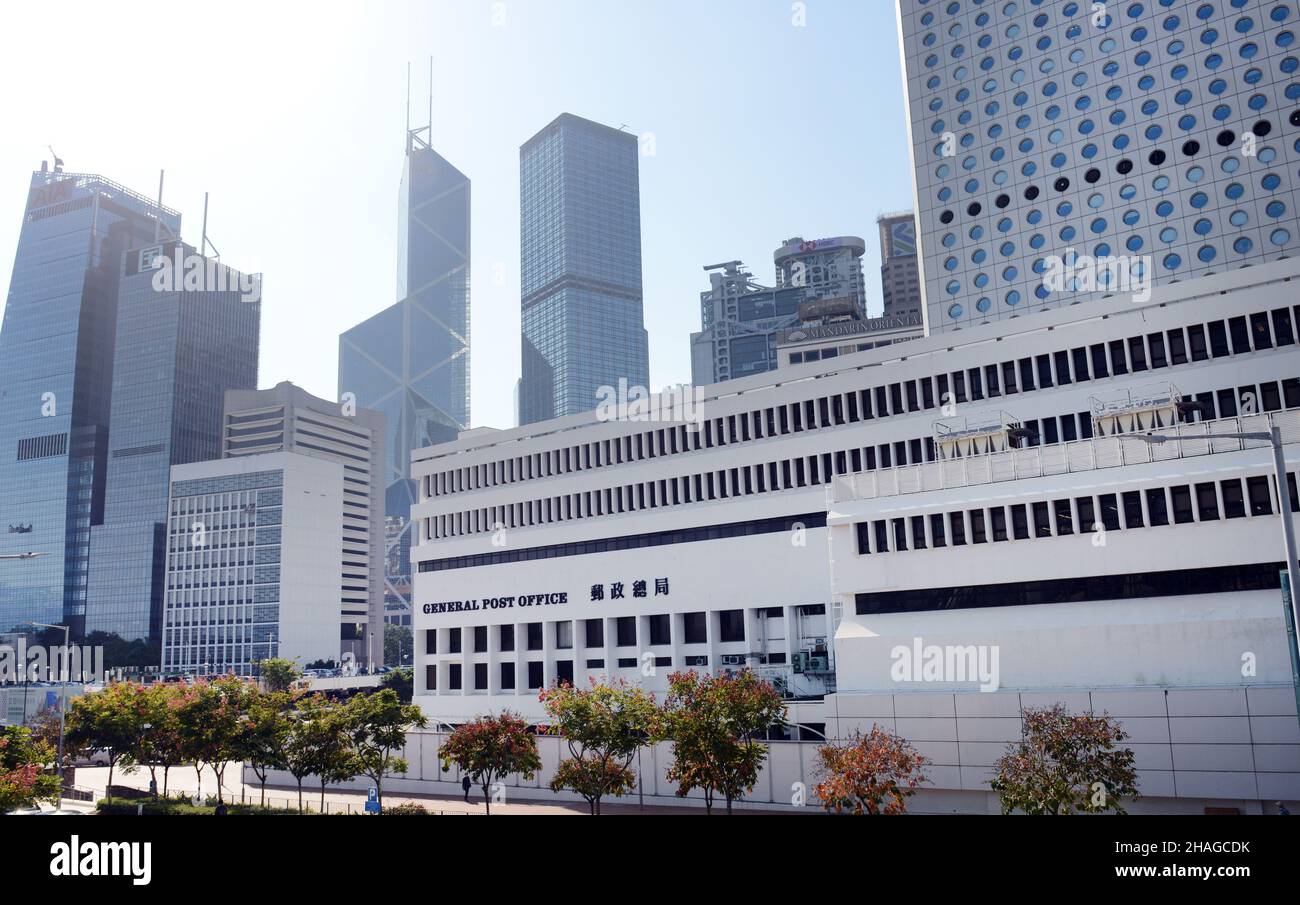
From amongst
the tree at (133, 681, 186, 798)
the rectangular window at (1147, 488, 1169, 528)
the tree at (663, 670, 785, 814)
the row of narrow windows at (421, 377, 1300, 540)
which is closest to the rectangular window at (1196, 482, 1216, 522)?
the rectangular window at (1147, 488, 1169, 528)

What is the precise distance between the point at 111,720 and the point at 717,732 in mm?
39392

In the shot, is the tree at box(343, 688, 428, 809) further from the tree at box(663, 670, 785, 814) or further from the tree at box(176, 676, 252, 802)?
the tree at box(663, 670, 785, 814)

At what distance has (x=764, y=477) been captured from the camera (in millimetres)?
76938

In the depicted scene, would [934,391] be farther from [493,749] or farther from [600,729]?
[493,749]

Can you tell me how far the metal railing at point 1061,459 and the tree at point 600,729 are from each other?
14296 mm

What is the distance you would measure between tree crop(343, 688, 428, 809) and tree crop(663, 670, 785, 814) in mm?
19483

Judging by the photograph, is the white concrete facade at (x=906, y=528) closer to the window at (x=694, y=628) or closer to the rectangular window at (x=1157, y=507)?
the rectangular window at (x=1157, y=507)

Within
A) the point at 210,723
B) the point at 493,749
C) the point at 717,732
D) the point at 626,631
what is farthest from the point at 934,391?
the point at 210,723

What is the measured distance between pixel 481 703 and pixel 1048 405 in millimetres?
54694

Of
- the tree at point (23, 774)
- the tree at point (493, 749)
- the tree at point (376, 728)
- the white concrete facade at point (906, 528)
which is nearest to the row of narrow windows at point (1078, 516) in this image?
the white concrete facade at point (906, 528)

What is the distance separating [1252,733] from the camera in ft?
112

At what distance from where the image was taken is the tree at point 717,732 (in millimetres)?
39812
